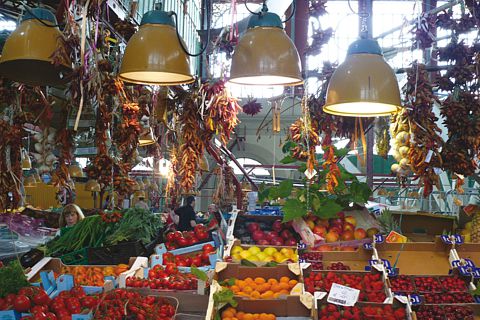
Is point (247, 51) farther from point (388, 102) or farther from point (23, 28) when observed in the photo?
point (23, 28)

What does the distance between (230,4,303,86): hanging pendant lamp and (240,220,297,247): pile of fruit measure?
2.48 meters

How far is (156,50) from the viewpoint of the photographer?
2.32m

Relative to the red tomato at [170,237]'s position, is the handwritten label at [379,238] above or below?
above

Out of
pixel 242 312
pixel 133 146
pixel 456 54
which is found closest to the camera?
pixel 242 312

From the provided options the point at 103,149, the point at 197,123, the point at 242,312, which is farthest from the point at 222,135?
the point at 242,312

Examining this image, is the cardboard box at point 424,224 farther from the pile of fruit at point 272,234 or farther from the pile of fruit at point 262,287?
the pile of fruit at point 262,287

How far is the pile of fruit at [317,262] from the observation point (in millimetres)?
4037

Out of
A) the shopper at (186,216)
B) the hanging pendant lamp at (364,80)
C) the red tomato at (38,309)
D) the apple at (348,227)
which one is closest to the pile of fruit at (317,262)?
the apple at (348,227)

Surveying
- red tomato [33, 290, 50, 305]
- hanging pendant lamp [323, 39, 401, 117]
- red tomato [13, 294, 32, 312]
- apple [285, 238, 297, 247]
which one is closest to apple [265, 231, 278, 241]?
apple [285, 238, 297, 247]

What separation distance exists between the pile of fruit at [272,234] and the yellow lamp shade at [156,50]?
8.27ft

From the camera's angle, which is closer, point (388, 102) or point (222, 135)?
point (388, 102)

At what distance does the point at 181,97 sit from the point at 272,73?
241 centimetres

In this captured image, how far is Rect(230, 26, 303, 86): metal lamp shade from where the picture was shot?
2301 millimetres

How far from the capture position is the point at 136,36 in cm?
239
